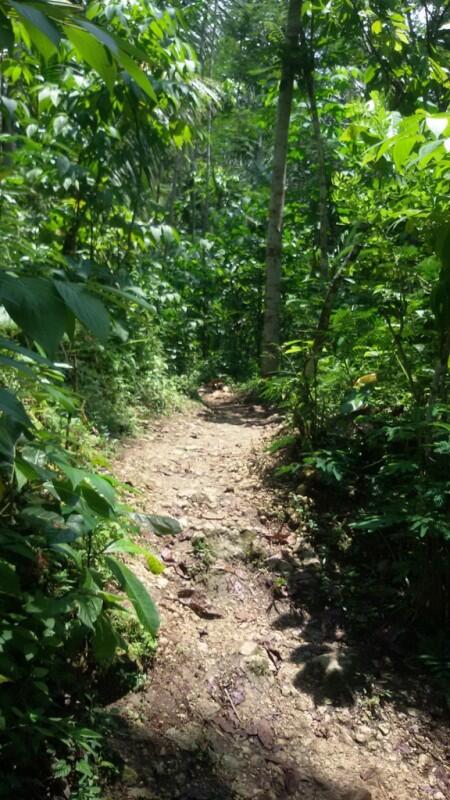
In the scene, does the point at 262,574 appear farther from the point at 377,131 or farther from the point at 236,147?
the point at 236,147

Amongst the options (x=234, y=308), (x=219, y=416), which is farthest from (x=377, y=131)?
(x=234, y=308)

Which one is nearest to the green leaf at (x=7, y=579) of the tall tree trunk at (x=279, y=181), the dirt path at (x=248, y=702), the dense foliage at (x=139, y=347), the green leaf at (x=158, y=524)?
the dense foliage at (x=139, y=347)

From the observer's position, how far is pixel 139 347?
21.1ft

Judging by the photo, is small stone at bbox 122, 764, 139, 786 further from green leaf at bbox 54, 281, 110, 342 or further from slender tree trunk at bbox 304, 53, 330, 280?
slender tree trunk at bbox 304, 53, 330, 280

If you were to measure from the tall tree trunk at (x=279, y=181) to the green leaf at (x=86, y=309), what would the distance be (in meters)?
6.40

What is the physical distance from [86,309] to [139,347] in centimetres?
575

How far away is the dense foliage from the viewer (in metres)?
1.39

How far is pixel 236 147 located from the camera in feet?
54.4

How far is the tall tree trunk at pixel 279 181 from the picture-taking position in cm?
719

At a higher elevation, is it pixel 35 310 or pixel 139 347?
pixel 35 310

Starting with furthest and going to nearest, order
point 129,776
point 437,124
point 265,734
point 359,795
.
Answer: point 265,734 → point 359,795 → point 129,776 → point 437,124

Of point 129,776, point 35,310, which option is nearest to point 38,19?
point 35,310

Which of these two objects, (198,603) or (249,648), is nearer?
A: (249,648)

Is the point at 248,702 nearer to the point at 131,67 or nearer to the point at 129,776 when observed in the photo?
the point at 129,776
